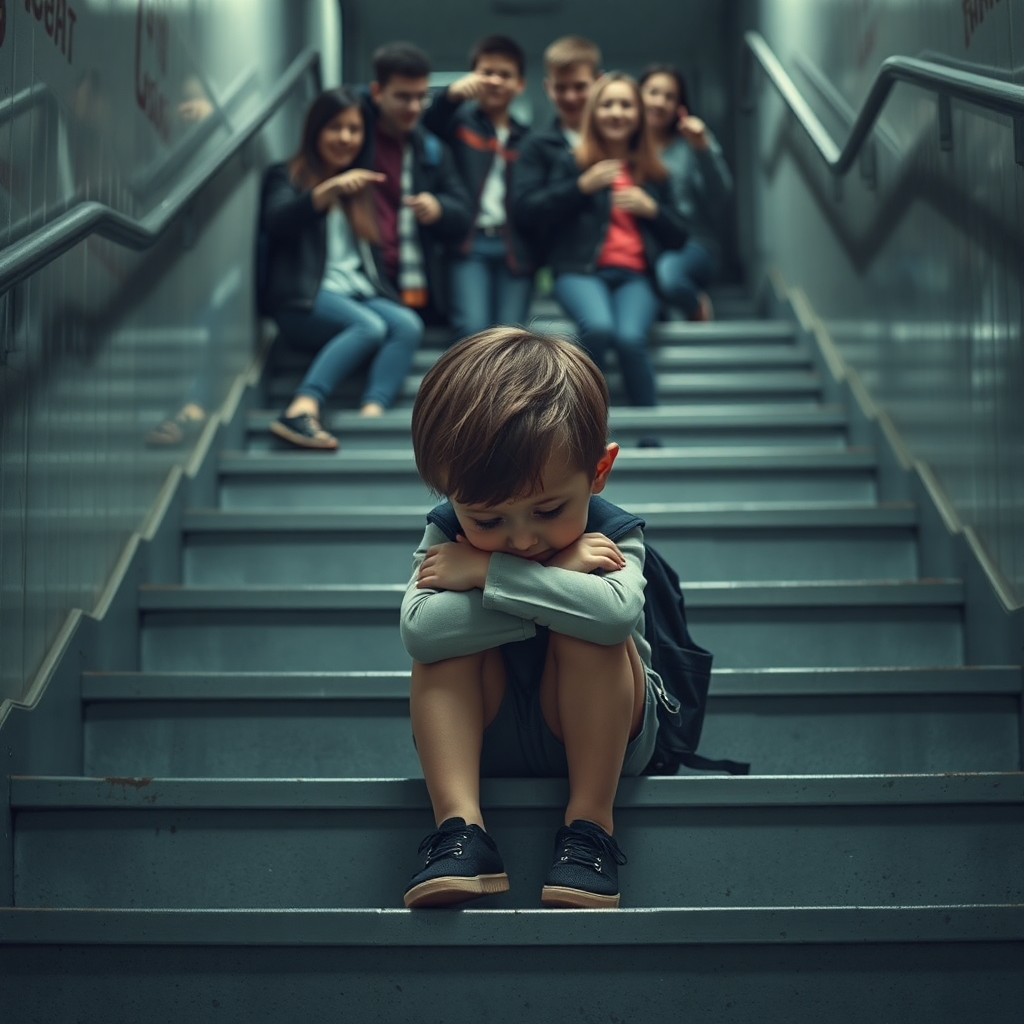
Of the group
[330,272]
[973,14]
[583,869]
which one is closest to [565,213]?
[330,272]

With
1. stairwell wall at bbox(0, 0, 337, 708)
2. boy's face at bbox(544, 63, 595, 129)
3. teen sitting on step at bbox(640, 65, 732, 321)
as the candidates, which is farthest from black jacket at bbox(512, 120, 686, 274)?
stairwell wall at bbox(0, 0, 337, 708)

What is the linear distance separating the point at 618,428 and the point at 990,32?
138cm

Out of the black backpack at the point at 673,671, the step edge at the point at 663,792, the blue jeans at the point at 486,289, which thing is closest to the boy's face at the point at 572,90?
the blue jeans at the point at 486,289

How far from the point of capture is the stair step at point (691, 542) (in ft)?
9.03

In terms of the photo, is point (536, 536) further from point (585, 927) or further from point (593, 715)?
point (585, 927)

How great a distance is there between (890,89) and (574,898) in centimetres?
196

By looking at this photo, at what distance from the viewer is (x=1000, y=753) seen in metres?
2.12

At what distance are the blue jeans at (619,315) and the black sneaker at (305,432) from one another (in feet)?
2.41

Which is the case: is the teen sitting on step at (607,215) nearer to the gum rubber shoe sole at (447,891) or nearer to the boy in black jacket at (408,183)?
the boy in black jacket at (408,183)

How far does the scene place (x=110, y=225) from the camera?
7.63ft

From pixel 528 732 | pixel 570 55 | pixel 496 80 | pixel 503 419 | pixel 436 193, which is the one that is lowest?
pixel 528 732

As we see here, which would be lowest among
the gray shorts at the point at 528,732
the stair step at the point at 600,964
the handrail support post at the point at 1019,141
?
the stair step at the point at 600,964

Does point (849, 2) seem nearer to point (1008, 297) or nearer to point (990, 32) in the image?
point (990, 32)

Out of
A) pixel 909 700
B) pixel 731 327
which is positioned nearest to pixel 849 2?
pixel 731 327
